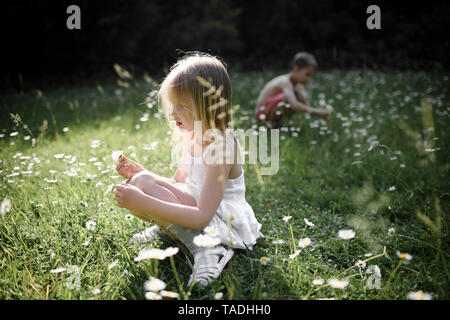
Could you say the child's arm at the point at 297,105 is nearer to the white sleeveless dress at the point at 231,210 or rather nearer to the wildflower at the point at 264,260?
the white sleeveless dress at the point at 231,210

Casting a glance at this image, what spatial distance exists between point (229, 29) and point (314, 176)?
34.8 ft

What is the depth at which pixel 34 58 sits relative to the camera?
26.9 ft

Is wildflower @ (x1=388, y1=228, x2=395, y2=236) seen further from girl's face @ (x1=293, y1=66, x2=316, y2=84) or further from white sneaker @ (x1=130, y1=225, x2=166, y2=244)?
girl's face @ (x1=293, y1=66, x2=316, y2=84)

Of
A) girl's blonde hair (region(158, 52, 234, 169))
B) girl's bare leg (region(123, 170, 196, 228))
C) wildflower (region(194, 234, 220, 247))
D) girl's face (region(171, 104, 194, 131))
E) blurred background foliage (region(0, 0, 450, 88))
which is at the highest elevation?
blurred background foliage (region(0, 0, 450, 88))

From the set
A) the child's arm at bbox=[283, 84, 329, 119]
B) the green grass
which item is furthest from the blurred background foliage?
the green grass

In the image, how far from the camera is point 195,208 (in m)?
1.38

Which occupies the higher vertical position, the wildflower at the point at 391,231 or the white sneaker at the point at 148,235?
the white sneaker at the point at 148,235

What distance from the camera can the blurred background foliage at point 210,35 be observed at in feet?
25.9

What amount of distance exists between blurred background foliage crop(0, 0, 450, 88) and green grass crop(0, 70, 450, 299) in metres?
4.65

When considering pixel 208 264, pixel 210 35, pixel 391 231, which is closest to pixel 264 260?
pixel 208 264

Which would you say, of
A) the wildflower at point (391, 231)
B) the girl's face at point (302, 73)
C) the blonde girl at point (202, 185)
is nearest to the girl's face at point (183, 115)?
the blonde girl at point (202, 185)

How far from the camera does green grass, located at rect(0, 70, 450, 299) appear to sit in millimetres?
1362

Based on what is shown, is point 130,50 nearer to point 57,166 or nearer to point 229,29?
point 229,29

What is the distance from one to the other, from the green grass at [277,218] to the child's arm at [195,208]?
0.23 metres
